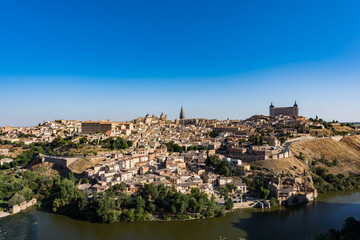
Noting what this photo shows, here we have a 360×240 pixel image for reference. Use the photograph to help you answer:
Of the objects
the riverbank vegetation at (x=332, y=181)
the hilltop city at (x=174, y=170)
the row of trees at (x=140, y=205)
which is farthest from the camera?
the riverbank vegetation at (x=332, y=181)

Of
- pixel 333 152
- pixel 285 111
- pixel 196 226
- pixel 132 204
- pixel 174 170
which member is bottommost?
pixel 196 226

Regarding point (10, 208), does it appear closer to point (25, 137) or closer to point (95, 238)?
point (95, 238)

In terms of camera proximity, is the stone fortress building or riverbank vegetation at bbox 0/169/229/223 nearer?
riverbank vegetation at bbox 0/169/229/223

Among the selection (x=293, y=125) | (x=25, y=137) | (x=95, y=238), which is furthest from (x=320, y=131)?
(x=25, y=137)

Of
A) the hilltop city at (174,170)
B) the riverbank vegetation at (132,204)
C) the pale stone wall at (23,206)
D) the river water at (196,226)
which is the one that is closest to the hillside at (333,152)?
the hilltop city at (174,170)

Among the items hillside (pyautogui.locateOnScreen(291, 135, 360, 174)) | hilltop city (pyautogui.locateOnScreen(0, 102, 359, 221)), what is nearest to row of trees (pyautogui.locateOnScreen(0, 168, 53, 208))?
hilltop city (pyautogui.locateOnScreen(0, 102, 359, 221))

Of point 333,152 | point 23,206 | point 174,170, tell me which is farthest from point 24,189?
point 333,152

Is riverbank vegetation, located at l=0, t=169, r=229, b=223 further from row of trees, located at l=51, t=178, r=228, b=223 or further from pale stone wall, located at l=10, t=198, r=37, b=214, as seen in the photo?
pale stone wall, located at l=10, t=198, r=37, b=214

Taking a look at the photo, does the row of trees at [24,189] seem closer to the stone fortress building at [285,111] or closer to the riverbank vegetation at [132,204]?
the riverbank vegetation at [132,204]

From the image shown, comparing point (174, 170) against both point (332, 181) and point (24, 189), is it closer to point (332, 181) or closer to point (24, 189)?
point (24, 189)
